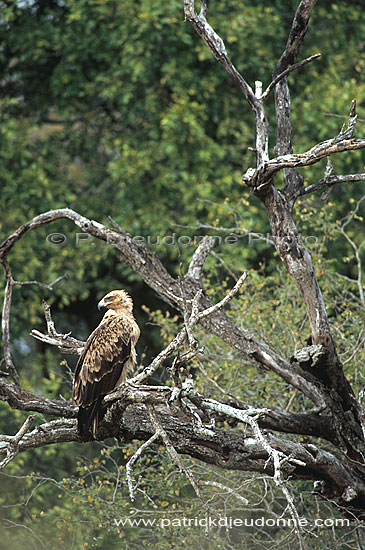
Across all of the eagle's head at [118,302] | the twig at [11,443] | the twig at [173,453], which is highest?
the eagle's head at [118,302]

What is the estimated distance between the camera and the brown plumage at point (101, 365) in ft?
13.1

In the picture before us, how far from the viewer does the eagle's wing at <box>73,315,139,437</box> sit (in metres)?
4.01

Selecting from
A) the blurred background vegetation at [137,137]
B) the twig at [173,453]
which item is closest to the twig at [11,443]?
the twig at [173,453]

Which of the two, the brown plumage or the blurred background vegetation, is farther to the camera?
the blurred background vegetation

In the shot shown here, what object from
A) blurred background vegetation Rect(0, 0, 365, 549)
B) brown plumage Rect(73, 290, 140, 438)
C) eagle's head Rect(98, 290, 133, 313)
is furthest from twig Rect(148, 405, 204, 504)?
blurred background vegetation Rect(0, 0, 365, 549)

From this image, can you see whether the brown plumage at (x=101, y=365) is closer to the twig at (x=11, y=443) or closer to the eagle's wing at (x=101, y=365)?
the eagle's wing at (x=101, y=365)

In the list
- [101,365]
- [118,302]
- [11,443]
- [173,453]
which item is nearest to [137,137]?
[118,302]

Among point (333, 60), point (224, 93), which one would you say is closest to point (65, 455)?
point (224, 93)

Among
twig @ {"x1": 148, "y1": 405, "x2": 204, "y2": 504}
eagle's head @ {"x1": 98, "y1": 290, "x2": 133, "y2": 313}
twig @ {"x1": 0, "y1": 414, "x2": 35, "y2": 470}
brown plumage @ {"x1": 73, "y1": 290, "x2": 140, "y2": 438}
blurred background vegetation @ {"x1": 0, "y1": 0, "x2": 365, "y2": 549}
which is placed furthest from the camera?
blurred background vegetation @ {"x1": 0, "y1": 0, "x2": 365, "y2": 549}

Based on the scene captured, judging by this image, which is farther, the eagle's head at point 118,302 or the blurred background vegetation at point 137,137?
the blurred background vegetation at point 137,137

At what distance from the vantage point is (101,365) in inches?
166

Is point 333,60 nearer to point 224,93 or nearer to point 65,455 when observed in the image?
point 224,93

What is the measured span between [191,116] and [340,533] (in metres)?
4.66

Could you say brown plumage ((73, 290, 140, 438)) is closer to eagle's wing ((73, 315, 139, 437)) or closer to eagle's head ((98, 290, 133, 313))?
eagle's wing ((73, 315, 139, 437))
